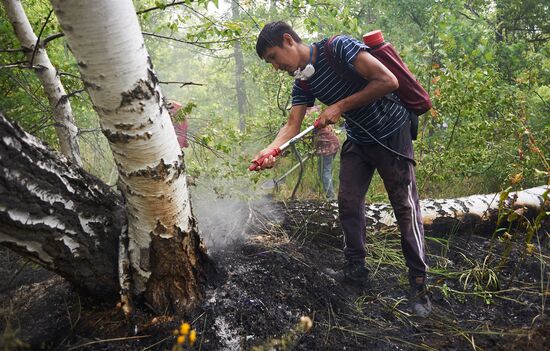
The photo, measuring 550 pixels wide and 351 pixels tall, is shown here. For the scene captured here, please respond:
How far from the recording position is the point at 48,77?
8.25 ft

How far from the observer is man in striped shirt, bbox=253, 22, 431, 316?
222 cm

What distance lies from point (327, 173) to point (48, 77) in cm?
392

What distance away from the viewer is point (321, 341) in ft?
6.22

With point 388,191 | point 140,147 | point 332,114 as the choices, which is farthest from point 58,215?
point 388,191

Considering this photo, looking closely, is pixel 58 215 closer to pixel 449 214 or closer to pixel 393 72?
pixel 393 72

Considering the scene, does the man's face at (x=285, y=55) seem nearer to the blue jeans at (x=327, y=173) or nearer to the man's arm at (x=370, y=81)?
the man's arm at (x=370, y=81)

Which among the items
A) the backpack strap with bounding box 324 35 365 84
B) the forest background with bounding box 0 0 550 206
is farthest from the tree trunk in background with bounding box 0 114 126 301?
the backpack strap with bounding box 324 35 365 84

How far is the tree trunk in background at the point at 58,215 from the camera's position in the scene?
54.0 inches

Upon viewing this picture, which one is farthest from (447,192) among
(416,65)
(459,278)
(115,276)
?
(115,276)

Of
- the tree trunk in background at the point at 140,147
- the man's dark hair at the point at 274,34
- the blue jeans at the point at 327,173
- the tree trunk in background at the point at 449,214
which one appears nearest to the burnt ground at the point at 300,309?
the tree trunk in background at the point at 140,147

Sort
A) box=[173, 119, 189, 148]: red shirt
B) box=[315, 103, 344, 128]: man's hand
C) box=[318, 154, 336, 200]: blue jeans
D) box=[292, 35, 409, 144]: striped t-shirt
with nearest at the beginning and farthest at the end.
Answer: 1. box=[315, 103, 344, 128]: man's hand
2. box=[292, 35, 409, 144]: striped t-shirt
3. box=[173, 119, 189, 148]: red shirt
4. box=[318, 154, 336, 200]: blue jeans

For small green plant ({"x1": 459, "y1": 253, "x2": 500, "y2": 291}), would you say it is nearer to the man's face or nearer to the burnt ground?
the burnt ground

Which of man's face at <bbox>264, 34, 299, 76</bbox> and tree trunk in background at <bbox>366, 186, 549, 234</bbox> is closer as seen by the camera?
man's face at <bbox>264, 34, 299, 76</bbox>

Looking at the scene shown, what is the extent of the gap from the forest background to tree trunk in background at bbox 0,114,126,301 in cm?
117
